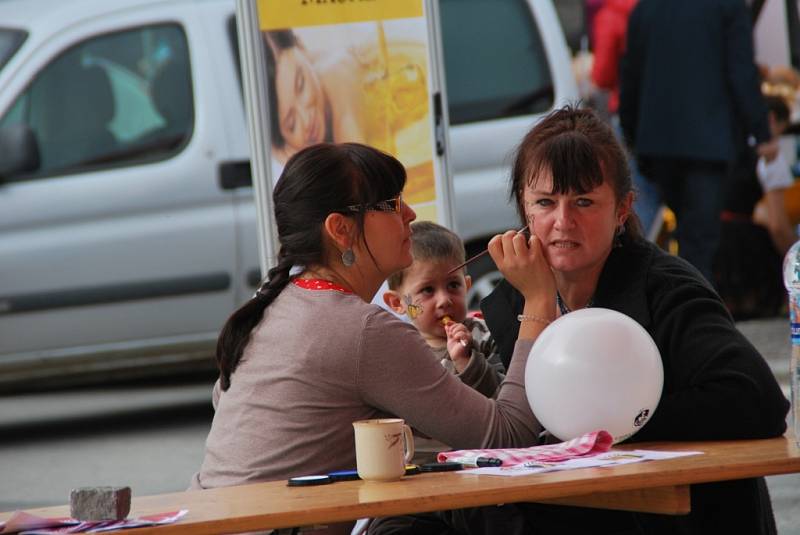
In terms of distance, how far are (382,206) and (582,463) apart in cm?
74

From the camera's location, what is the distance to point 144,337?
23.8ft

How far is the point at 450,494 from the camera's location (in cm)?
223

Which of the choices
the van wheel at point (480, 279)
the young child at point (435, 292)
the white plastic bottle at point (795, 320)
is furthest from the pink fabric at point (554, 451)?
the van wheel at point (480, 279)

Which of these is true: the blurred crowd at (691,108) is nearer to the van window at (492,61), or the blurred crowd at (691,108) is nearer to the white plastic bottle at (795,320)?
the van window at (492,61)

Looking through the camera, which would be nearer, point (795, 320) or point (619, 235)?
point (795, 320)

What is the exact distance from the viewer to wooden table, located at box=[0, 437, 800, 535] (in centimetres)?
218

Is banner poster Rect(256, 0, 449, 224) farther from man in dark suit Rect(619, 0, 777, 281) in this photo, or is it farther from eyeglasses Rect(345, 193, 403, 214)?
man in dark suit Rect(619, 0, 777, 281)

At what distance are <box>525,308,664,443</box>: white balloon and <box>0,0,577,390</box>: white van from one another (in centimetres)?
462

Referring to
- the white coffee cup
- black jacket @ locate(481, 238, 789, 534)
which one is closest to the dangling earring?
black jacket @ locate(481, 238, 789, 534)

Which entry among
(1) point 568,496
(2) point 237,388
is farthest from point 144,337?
(1) point 568,496

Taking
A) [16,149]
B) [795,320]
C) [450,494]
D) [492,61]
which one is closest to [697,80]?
[492,61]

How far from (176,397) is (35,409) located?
0.89 meters

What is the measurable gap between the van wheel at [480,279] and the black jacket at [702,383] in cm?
457

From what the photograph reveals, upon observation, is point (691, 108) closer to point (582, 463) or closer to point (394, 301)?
point (394, 301)
